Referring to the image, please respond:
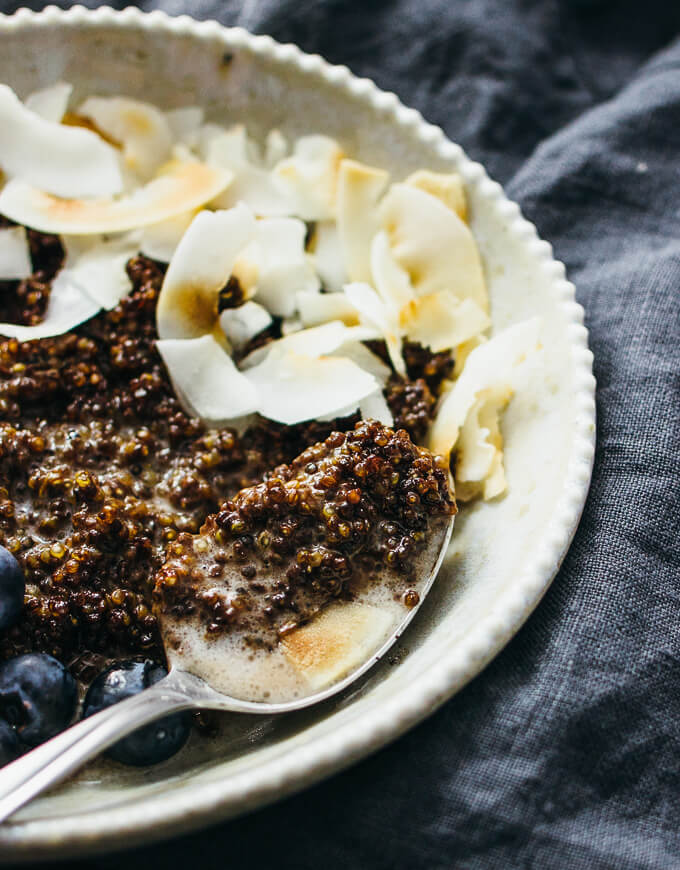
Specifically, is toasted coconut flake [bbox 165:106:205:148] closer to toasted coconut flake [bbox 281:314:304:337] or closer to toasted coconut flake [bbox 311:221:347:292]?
toasted coconut flake [bbox 311:221:347:292]

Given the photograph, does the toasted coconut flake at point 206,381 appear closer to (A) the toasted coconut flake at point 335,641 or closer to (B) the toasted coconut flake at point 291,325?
(B) the toasted coconut flake at point 291,325

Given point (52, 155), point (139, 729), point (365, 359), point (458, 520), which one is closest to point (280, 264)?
point (365, 359)

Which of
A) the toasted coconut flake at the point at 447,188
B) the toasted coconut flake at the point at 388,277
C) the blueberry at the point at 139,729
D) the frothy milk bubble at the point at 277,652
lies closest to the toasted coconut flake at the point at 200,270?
the toasted coconut flake at the point at 388,277

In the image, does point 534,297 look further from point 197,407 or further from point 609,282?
point 197,407

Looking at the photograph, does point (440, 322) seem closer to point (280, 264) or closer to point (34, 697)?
point (280, 264)

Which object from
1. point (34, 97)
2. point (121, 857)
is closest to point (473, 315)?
point (34, 97)

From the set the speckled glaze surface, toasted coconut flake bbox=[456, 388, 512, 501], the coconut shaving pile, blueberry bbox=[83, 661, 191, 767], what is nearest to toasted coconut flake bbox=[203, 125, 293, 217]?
the coconut shaving pile
